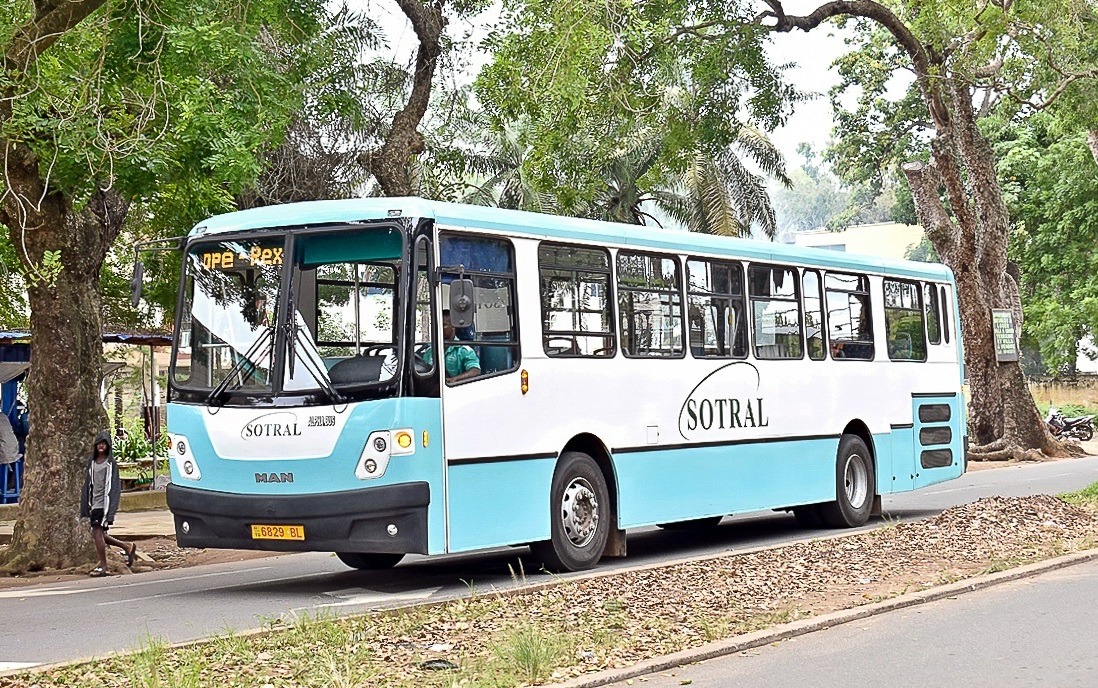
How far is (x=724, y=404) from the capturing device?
1591 cm

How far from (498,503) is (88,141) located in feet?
16.4

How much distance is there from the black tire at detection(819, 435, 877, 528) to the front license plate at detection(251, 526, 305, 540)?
7757mm

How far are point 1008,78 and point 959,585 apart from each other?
67.7 feet

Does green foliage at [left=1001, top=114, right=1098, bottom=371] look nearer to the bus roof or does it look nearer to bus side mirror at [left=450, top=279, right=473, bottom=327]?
the bus roof

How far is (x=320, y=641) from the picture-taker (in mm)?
9086

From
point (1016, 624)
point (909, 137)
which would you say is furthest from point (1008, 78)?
point (1016, 624)

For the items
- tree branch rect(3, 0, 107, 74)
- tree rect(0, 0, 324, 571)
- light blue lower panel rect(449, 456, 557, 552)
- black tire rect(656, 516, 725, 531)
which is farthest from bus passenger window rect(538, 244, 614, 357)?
black tire rect(656, 516, 725, 531)

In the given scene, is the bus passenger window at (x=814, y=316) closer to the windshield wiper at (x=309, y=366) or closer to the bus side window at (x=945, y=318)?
the bus side window at (x=945, y=318)

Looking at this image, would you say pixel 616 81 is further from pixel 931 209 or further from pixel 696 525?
pixel 931 209

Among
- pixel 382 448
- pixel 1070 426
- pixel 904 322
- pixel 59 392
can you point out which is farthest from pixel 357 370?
pixel 1070 426

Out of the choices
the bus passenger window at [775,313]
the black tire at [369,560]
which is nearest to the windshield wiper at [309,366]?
the black tire at [369,560]

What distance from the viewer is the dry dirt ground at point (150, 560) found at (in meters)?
16.4

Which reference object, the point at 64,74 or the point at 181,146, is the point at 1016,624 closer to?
the point at 181,146

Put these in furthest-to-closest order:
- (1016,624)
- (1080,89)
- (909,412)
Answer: (1080,89)
(909,412)
(1016,624)
